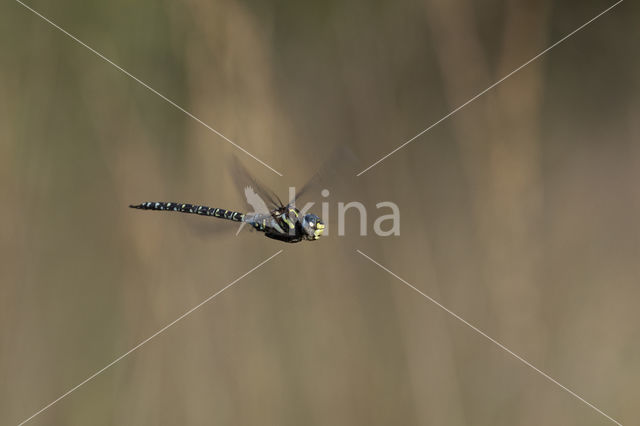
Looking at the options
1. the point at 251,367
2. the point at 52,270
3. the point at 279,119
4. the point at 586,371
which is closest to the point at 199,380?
the point at 251,367

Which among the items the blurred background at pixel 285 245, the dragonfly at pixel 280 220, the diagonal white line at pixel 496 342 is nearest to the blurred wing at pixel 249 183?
the dragonfly at pixel 280 220

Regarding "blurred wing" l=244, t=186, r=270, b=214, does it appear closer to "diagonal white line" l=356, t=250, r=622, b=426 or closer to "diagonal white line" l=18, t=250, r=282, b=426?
"diagonal white line" l=18, t=250, r=282, b=426

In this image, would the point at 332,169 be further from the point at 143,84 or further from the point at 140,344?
the point at 143,84

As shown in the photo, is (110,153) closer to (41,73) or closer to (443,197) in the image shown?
(41,73)

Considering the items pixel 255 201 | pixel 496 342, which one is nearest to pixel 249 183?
pixel 255 201

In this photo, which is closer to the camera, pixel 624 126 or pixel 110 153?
pixel 110 153
